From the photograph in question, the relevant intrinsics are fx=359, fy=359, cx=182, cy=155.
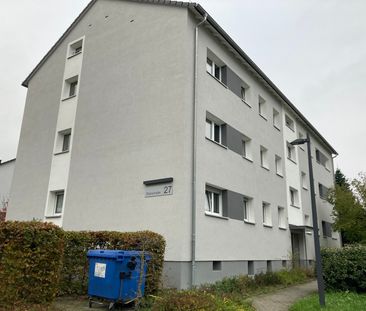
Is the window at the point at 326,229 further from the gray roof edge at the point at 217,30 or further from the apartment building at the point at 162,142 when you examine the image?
the apartment building at the point at 162,142

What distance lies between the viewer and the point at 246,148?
55.6ft

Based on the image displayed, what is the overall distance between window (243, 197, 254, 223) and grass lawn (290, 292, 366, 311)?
4847 millimetres

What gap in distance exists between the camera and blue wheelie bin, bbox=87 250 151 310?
26.7ft

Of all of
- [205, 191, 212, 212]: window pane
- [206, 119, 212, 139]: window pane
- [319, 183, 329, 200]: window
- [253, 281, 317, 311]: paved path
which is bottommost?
[253, 281, 317, 311]: paved path

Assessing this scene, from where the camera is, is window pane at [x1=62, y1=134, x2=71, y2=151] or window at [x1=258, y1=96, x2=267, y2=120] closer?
window pane at [x1=62, y1=134, x2=71, y2=151]

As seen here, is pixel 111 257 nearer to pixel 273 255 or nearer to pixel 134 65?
pixel 134 65

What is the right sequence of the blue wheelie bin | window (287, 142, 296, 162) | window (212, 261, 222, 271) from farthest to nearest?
window (287, 142, 296, 162)
window (212, 261, 222, 271)
the blue wheelie bin

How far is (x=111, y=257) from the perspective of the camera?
8203mm

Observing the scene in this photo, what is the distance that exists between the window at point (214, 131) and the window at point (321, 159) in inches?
687

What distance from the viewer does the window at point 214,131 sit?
14244mm

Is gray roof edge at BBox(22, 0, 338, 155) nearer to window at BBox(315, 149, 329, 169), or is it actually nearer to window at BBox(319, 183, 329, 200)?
window at BBox(315, 149, 329, 169)

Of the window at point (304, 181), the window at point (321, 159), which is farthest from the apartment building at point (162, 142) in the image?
the window at point (321, 159)

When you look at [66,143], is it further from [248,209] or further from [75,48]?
[248,209]

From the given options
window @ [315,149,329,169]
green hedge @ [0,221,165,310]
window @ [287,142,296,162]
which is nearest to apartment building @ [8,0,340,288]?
window @ [287,142,296,162]
